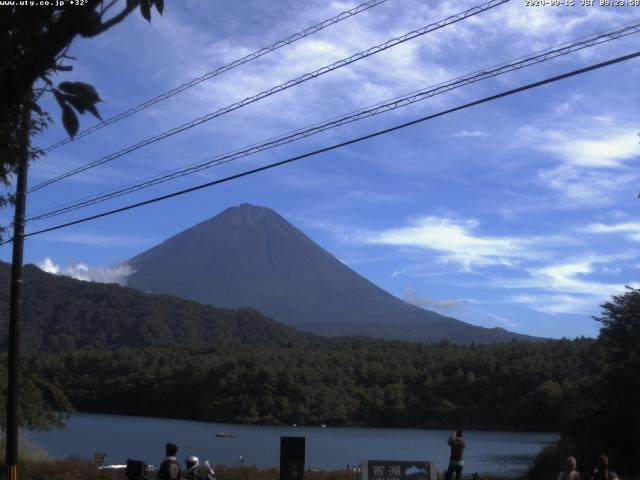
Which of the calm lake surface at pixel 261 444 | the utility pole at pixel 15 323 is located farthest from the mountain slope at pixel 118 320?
the utility pole at pixel 15 323

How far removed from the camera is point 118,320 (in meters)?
143

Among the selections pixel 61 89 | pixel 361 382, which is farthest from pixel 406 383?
pixel 61 89

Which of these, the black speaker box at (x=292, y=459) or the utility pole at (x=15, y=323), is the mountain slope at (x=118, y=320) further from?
the black speaker box at (x=292, y=459)

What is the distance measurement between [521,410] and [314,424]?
21123 millimetres

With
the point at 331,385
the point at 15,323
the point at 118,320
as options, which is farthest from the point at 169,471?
the point at 118,320

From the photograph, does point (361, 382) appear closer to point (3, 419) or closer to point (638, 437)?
point (638, 437)

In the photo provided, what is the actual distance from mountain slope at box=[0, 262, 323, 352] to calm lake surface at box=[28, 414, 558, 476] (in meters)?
52.5

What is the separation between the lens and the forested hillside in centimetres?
7956

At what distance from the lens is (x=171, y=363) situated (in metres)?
92.5

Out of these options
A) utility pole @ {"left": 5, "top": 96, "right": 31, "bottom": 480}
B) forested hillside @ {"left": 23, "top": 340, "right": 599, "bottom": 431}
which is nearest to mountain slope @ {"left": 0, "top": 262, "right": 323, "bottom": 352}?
forested hillside @ {"left": 23, "top": 340, "right": 599, "bottom": 431}

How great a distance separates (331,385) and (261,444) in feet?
123

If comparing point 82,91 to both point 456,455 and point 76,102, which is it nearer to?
point 76,102

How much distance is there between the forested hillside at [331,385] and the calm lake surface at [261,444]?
106 inches

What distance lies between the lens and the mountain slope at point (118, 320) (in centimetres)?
13312
